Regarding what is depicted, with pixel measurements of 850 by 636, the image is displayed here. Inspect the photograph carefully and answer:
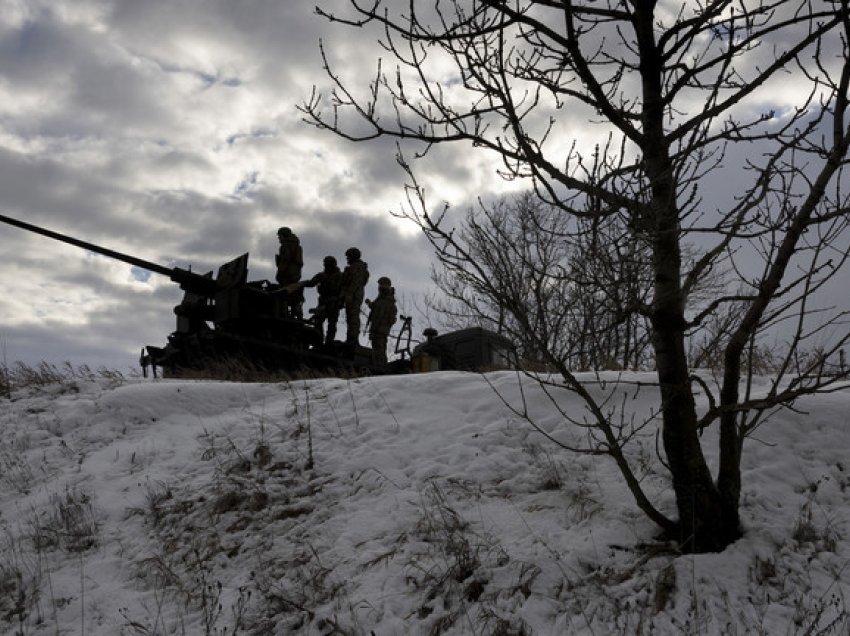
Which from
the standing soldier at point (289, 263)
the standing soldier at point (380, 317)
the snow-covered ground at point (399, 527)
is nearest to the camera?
the snow-covered ground at point (399, 527)

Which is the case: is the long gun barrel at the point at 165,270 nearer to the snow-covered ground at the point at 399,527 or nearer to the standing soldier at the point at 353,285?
the standing soldier at the point at 353,285

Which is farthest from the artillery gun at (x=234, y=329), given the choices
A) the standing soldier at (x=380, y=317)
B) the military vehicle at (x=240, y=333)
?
the standing soldier at (x=380, y=317)

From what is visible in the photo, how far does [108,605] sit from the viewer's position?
188 inches

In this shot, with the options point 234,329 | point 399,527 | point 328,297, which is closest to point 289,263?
point 328,297

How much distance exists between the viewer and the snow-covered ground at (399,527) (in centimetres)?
416

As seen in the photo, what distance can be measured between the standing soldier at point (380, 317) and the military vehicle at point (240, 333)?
85cm

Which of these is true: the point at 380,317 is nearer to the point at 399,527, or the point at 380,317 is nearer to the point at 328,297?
the point at 328,297

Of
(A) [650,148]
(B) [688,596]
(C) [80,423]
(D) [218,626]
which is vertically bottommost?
(D) [218,626]

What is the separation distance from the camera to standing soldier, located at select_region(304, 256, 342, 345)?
15.3m

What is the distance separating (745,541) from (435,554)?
1.96 m

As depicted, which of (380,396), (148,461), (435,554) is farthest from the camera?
(380,396)

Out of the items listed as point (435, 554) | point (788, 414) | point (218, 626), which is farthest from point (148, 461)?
point (788, 414)

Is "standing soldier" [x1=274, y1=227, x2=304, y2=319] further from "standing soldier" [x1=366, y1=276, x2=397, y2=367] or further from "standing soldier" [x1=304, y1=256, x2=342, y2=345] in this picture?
"standing soldier" [x1=366, y1=276, x2=397, y2=367]

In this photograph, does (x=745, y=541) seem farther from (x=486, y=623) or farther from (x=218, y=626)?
(x=218, y=626)
